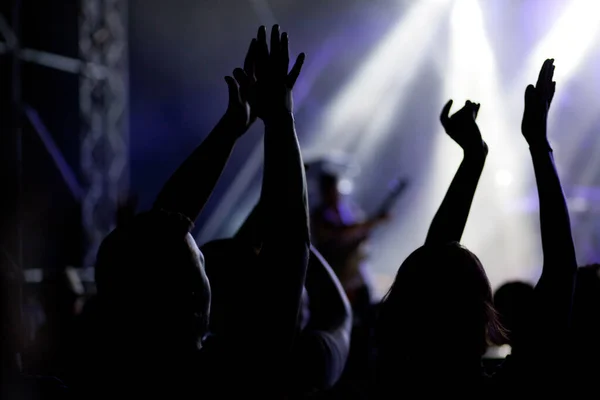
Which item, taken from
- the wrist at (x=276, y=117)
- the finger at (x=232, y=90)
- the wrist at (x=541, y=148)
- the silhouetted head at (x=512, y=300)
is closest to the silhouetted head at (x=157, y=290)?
the wrist at (x=276, y=117)

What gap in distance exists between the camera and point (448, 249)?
4.42 ft

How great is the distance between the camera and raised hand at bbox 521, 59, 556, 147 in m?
1.47

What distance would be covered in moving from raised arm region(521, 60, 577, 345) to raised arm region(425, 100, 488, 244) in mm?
189

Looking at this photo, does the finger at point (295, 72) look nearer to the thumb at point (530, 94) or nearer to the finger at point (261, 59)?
the finger at point (261, 59)

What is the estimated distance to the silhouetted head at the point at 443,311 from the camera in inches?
50.5

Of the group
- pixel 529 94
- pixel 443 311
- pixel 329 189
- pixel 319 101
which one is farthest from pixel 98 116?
pixel 443 311

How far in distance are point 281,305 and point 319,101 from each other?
6.42m

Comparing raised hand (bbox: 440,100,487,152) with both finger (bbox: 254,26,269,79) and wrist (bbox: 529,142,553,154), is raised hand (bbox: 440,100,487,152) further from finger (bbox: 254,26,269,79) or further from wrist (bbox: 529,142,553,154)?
finger (bbox: 254,26,269,79)

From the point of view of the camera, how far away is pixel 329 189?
17.4 feet

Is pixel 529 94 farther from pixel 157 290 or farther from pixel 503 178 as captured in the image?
pixel 503 178

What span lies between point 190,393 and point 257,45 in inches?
25.3

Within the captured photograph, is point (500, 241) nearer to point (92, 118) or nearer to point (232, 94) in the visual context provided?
point (92, 118)

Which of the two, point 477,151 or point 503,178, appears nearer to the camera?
point 477,151

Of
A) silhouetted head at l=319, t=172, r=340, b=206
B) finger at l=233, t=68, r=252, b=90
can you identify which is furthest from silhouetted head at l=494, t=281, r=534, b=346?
silhouetted head at l=319, t=172, r=340, b=206
